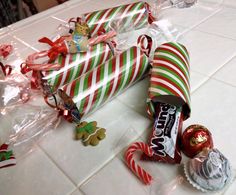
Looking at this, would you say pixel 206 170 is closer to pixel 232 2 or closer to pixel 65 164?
pixel 65 164

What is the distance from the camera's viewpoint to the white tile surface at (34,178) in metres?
0.56

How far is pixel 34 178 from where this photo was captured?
0.58 meters

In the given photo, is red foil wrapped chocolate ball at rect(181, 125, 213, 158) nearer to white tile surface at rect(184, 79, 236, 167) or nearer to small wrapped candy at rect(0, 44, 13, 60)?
white tile surface at rect(184, 79, 236, 167)

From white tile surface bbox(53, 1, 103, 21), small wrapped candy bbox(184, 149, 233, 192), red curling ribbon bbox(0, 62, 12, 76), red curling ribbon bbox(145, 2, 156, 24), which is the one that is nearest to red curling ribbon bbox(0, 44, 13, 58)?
red curling ribbon bbox(0, 62, 12, 76)

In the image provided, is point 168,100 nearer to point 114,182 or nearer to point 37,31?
point 114,182

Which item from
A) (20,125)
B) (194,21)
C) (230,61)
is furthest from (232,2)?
(20,125)

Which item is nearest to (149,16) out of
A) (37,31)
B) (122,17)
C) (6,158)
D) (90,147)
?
(122,17)

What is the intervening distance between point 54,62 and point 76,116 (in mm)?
199

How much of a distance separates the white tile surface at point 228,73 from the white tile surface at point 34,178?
466mm

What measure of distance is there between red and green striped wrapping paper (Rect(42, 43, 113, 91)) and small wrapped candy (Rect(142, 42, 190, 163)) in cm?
17

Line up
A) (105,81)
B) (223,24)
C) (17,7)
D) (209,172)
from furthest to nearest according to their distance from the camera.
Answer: (17,7) < (223,24) < (105,81) < (209,172)

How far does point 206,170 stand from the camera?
0.48m

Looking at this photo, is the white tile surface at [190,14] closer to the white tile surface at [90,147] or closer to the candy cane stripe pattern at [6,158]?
the white tile surface at [90,147]

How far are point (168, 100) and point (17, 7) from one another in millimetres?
1516
